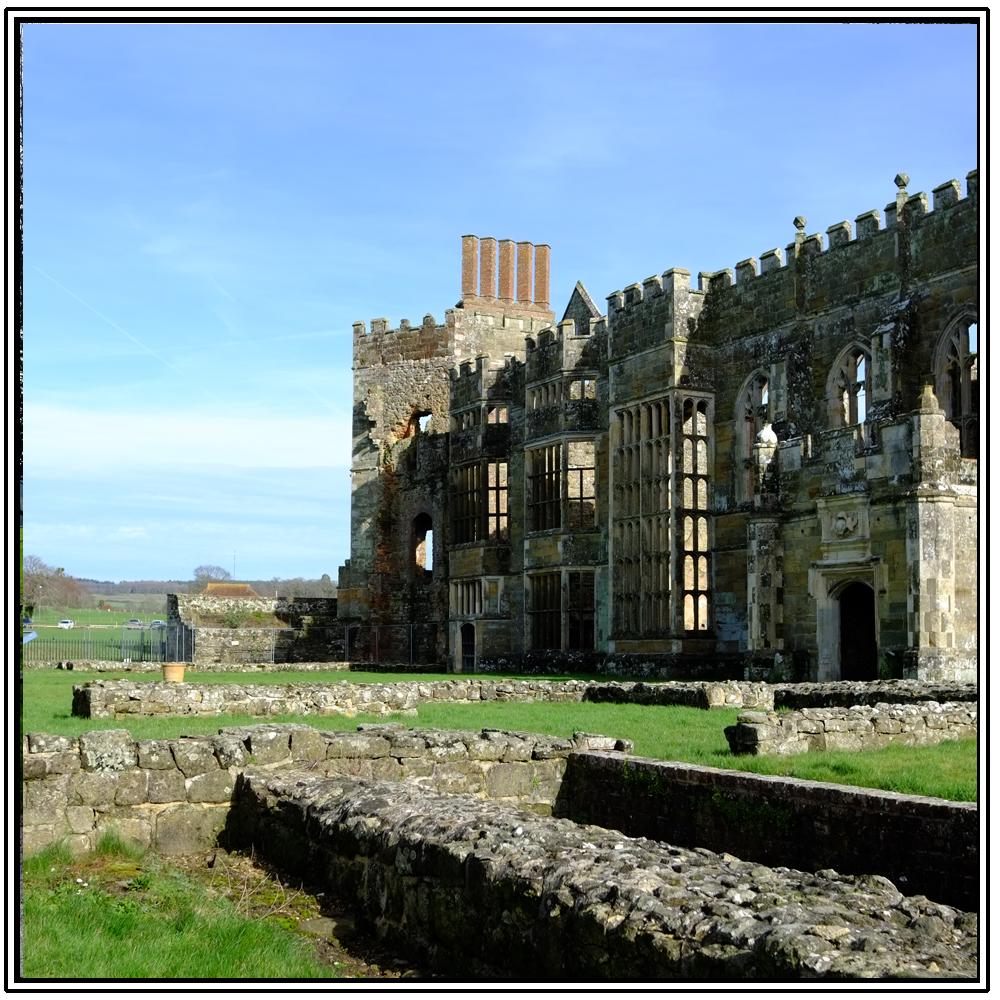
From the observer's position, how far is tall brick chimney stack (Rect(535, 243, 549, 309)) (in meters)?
54.7

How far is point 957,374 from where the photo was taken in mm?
26562

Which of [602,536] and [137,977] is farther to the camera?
[602,536]

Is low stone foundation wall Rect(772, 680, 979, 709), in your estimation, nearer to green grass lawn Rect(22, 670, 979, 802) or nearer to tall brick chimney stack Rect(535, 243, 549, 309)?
green grass lawn Rect(22, 670, 979, 802)

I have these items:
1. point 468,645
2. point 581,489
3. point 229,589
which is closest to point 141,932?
point 581,489

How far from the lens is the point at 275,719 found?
20.1m

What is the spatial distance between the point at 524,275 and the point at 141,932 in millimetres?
48176

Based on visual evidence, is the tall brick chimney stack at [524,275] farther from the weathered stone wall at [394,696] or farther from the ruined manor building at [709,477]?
the weathered stone wall at [394,696]

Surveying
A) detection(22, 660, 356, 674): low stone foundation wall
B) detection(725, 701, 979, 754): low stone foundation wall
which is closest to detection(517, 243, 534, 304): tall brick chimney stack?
detection(22, 660, 356, 674): low stone foundation wall

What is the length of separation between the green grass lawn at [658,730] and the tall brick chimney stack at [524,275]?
31772 millimetres

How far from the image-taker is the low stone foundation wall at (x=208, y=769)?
34.0 ft

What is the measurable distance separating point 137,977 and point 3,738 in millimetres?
2963
